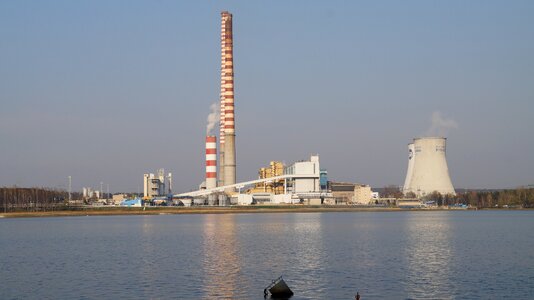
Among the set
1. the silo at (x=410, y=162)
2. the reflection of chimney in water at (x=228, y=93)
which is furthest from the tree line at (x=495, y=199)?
the reflection of chimney in water at (x=228, y=93)

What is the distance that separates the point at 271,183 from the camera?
119m

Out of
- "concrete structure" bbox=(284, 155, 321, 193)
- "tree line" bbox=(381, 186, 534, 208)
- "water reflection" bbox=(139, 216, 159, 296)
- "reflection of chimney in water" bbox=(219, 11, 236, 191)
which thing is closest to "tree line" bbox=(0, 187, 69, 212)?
"reflection of chimney in water" bbox=(219, 11, 236, 191)

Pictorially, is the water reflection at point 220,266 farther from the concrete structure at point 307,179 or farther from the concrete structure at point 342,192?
the concrete structure at point 342,192

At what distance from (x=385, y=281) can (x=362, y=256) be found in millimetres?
9265

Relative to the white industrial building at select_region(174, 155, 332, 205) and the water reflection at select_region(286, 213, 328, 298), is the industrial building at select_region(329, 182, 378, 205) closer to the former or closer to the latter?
the white industrial building at select_region(174, 155, 332, 205)

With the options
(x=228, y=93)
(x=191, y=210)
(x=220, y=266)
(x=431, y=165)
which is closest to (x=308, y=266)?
(x=220, y=266)

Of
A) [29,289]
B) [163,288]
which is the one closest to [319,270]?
[163,288]

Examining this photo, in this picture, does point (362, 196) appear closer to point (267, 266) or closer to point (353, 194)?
point (353, 194)

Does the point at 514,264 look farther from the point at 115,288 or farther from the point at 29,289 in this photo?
the point at 29,289

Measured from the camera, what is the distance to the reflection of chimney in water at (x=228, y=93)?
339 feet

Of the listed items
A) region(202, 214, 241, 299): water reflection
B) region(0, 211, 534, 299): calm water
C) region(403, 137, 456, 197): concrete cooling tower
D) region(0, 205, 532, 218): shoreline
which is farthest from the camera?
region(0, 205, 532, 218): shoreline

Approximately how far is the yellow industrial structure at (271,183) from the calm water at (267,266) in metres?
66.2

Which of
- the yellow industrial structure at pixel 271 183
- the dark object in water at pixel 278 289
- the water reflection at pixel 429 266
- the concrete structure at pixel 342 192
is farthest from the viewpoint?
the concrete structure at pixel 342 192

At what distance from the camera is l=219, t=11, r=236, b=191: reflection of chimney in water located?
10338 cm
